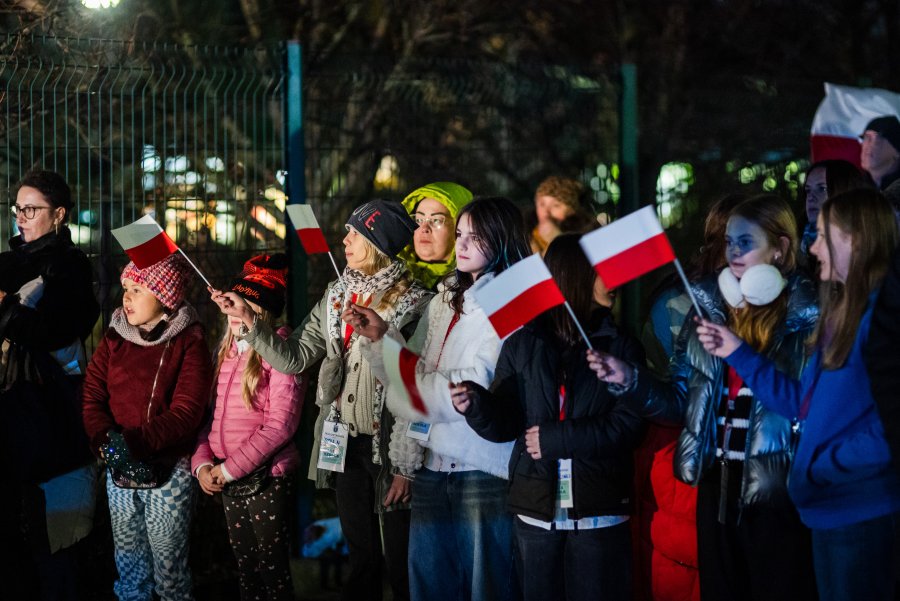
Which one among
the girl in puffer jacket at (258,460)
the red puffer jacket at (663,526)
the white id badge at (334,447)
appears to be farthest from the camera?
the girl in puffer jacket at (258,460)

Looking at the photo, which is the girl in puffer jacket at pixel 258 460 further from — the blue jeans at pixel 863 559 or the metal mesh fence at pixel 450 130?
the blue jeans at pixel 863 559

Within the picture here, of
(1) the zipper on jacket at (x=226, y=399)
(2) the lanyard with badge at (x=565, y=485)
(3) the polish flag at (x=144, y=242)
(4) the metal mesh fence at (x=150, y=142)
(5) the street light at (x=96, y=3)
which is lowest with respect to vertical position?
(2) the lanyard with badge at (x=565, y=485)

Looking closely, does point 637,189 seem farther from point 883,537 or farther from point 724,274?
point 883,537

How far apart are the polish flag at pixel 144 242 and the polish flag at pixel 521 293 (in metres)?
1.98

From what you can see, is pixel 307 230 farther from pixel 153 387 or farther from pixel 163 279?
pixel 153 387

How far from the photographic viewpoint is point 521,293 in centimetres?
471

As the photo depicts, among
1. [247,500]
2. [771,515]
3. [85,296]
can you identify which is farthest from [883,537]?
[85,296]

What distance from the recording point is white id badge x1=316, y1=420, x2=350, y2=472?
19.7 ft

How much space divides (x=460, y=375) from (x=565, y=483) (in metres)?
0.69

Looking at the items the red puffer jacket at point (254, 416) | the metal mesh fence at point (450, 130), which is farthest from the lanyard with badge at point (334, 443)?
the metal mesh fence at point (450, 130)

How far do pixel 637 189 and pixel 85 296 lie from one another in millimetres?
4038

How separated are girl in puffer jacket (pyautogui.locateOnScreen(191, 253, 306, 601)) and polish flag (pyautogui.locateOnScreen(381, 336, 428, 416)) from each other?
4.83ft

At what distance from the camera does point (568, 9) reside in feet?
52.3

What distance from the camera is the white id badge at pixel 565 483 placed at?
5055mm
